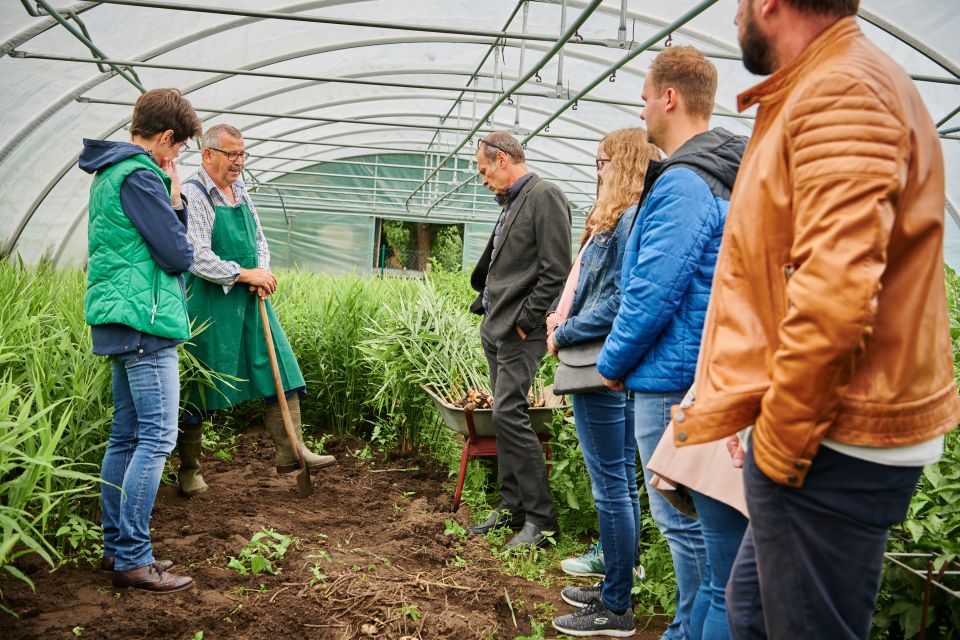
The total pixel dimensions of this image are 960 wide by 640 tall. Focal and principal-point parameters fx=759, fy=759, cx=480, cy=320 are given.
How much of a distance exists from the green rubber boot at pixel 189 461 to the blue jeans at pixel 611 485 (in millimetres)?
2103

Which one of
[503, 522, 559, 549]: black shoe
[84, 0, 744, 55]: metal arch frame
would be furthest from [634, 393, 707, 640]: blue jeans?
[84, 0, 744, 55]: metal arch frame

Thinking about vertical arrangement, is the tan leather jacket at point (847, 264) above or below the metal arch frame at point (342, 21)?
below

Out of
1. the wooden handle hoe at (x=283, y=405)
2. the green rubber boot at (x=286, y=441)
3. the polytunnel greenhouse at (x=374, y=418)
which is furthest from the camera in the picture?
the green rubber boot at (x=286, y=441)

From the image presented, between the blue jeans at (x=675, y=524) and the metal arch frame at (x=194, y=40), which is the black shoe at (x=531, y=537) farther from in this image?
the metal arch frame at (x=194, y=40)

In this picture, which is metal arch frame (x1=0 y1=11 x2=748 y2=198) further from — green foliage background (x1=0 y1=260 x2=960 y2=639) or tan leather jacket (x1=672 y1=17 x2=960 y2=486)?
tan leather jacket (x1=672 y1=17 x2=960 y2=486)

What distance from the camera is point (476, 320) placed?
201 inches

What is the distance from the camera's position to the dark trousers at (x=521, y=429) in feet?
11.4

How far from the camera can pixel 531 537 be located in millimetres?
3422

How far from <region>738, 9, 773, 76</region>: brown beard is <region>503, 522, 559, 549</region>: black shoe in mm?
2488

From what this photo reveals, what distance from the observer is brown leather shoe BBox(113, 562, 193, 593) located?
104 inches

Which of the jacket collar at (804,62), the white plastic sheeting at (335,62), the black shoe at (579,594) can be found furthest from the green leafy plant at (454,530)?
the white plastic sheeting at (335,62)

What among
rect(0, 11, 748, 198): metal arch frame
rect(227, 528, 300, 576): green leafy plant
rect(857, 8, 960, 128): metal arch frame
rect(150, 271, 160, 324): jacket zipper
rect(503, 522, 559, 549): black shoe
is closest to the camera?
rect(150, 271, 160, 324): jacket zipper

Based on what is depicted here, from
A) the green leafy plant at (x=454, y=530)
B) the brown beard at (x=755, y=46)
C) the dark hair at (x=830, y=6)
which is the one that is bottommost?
the green leafy plant at (x=454, y=530)

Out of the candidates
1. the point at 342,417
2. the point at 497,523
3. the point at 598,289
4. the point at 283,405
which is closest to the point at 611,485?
the point at 598,289
